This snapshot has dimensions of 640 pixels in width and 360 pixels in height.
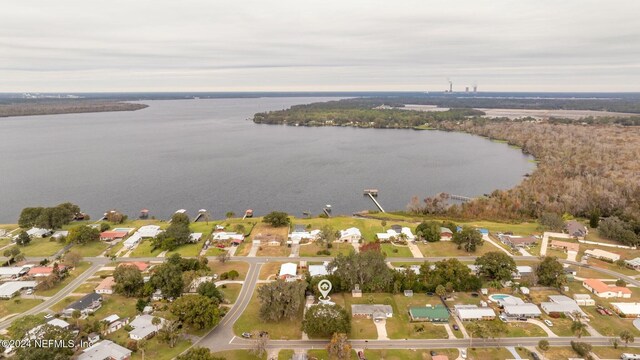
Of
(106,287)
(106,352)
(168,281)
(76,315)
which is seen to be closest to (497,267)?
(168,281)

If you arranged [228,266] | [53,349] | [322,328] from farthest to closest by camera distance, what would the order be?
[228,266] < [322,328] < [53,349]

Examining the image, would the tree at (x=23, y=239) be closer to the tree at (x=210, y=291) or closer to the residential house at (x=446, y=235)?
the tree at (x=210, y=291)

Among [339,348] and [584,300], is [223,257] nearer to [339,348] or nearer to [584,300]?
[339,348]

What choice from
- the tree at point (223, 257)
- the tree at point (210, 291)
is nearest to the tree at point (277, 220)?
the tree at point (223, 257)

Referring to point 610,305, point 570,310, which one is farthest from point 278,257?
point 610,305

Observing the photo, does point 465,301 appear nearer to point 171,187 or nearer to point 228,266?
point 228,266

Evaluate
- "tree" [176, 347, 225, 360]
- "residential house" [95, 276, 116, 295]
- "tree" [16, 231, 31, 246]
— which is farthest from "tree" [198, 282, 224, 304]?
"tree" [16, 231, 31, 246]

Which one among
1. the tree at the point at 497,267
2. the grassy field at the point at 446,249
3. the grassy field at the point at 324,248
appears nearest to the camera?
the tree at the point at 497,267
